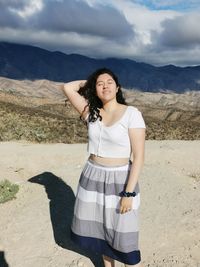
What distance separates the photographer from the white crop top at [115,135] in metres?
4.50

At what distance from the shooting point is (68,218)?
7.97 m

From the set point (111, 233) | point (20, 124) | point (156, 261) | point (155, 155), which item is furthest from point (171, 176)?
point (20, 124)

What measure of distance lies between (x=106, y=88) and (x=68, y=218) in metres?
3.86

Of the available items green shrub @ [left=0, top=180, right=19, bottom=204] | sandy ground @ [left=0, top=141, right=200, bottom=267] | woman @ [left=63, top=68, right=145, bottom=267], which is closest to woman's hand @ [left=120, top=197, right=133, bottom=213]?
woman @ [left=63, top=68, right=145, bottom=267]

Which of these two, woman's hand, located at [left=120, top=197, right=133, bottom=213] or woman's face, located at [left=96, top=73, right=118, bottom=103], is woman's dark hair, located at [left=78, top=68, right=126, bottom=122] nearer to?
woman's face, located at [left=96, top=73, right=118, bottom=103]

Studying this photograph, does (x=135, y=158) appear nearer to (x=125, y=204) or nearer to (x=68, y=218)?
(x=125, y=204)

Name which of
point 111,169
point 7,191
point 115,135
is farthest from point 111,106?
point 7,191

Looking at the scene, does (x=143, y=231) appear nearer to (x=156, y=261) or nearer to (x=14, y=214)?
(x=156, y=261)

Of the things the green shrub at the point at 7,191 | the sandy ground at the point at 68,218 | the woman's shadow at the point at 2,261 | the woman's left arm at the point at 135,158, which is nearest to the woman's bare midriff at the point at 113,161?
the woman's left arm at the point at 135,158

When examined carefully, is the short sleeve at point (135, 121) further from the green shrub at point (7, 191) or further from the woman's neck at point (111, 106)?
the green shrub at point (7, 191)

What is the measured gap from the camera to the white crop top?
14.8 feet

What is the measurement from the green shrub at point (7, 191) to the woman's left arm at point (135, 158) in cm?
465

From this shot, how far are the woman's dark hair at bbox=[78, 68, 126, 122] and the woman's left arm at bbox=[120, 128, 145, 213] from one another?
0.47 m

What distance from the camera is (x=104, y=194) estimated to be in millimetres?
4773
